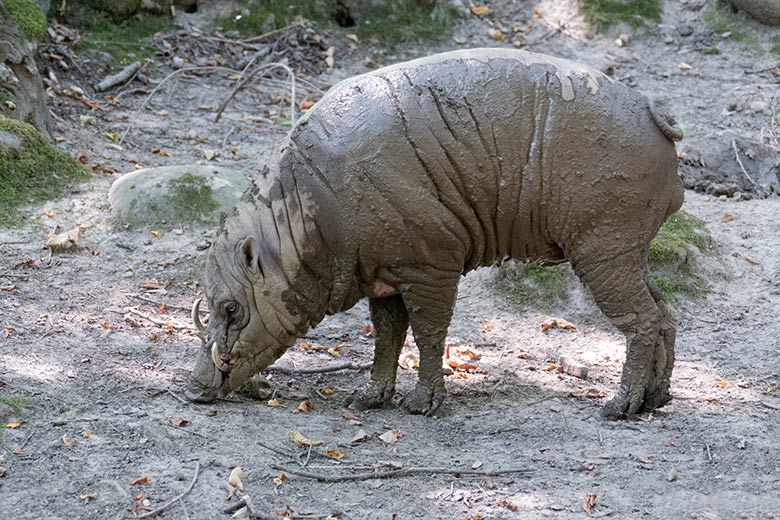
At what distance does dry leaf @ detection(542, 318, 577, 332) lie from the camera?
311 inches

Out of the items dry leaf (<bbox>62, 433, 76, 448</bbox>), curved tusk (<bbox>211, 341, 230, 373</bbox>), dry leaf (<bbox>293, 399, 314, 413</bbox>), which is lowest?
dry leaf (<bbox>293, 399, 314, 413</bbox>)

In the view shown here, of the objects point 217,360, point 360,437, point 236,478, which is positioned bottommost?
point 360,437

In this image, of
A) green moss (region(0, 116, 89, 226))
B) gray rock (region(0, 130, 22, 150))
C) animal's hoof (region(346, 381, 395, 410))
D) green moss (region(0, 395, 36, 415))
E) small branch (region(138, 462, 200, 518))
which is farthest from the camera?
gray rock (region(0, 130, 22, 150))

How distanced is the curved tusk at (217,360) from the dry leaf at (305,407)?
0.48m

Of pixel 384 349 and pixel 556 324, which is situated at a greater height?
pixel 384 349

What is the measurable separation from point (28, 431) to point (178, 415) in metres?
0.83

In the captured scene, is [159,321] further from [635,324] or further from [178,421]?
[635,324]

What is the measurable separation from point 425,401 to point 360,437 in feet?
2.27

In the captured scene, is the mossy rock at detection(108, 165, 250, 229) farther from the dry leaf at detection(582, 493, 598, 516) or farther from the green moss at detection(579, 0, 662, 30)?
the green moss at detection(579, 0, 662, 30)

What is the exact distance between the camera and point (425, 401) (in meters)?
6.17

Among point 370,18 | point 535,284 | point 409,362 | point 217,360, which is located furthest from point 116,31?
point 217,360

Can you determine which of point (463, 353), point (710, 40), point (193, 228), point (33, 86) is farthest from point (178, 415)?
point (710, 40)

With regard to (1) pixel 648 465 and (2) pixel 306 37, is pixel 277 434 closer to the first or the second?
(1) pixel 648 465

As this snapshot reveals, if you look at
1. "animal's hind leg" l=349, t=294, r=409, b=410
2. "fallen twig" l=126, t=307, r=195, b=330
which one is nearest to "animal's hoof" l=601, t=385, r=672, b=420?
"animal's hind leg" l=349, t=294, r=409, b=410
